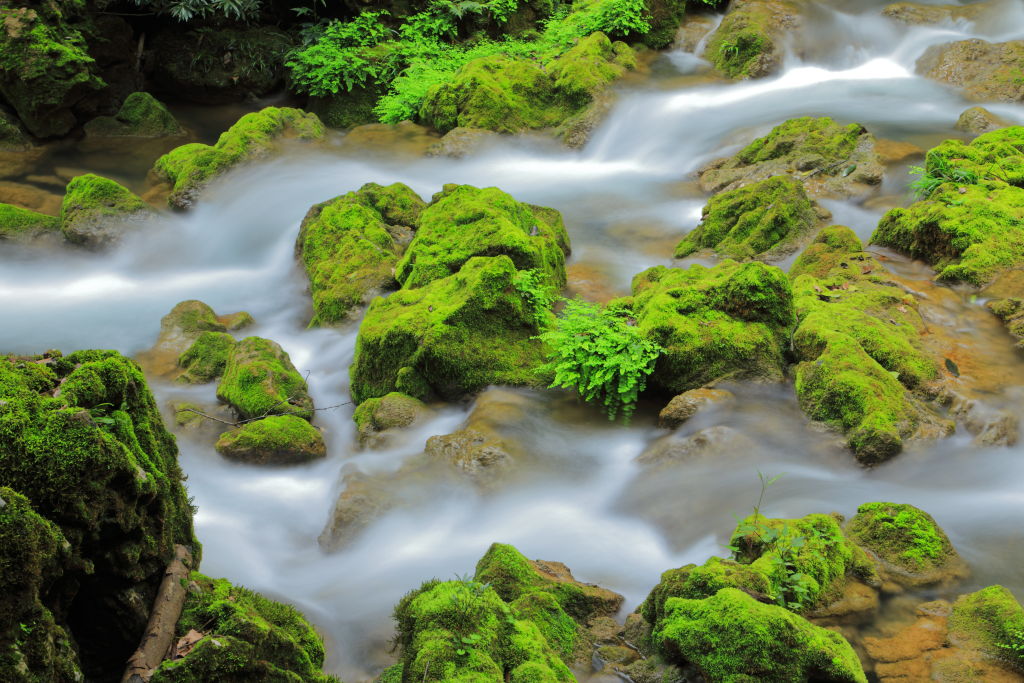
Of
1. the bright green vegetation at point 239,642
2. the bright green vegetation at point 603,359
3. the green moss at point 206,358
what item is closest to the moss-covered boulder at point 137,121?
the green moss at point 206,358

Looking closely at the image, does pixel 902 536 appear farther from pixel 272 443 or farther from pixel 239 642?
pixel 272 443

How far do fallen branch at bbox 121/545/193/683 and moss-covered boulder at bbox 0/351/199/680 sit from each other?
0.04m

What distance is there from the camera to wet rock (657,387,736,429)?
6.81m

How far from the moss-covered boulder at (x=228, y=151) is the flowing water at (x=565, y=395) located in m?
0.38

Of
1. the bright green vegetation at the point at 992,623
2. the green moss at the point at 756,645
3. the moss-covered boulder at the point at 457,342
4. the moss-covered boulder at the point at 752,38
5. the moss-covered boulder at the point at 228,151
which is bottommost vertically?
the moss-covered boulder at the point at 228,151

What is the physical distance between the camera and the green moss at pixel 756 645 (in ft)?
12.2

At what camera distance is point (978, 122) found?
12.6m

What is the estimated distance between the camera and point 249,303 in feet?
36.4

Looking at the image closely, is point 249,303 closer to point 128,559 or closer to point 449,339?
point 449,339

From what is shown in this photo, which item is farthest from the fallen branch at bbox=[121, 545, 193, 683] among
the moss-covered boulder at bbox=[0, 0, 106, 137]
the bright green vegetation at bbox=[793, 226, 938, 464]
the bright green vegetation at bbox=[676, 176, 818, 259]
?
the moss-covered boulder at bbox=[0, 0, 106, 137]

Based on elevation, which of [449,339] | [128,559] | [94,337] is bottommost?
[94,337]

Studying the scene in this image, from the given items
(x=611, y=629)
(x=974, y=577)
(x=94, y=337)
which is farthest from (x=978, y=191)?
(x=94, y=337)

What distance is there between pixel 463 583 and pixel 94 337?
8196 mm

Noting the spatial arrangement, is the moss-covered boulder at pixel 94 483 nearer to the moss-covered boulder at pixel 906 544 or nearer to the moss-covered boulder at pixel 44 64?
the moss-covered boulder at pixel 906 544
